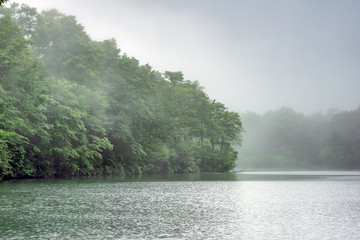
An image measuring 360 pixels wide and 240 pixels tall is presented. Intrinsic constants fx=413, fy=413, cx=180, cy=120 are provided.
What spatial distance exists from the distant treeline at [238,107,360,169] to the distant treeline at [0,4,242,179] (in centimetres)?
6341

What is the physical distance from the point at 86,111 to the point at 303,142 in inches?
4612

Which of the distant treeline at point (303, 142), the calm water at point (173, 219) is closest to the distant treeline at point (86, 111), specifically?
the calm water at point (173, 219)

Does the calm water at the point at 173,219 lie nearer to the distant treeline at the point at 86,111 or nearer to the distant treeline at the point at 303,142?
the distant treeline at the point at 86,111

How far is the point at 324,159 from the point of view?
445 ft

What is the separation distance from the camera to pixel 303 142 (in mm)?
146500

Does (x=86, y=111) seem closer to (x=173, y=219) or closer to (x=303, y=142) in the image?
(x=173, y=219)

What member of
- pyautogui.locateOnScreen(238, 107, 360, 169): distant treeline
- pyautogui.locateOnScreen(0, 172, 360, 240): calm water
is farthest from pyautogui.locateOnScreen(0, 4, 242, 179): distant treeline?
pyautogui.locateOnScreen(238, 107, 360, 169): distant treeline

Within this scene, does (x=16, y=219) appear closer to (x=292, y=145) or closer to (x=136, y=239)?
(x=136, y=239)

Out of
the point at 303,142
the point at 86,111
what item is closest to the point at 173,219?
the point at 86,111

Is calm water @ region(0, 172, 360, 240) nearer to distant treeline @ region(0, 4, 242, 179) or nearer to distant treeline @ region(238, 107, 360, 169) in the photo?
distant treeline @ region(0, 4, 242, 179)

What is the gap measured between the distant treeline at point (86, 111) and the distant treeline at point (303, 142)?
63409 millimetres

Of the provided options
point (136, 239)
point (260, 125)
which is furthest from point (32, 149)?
point (260, 125)

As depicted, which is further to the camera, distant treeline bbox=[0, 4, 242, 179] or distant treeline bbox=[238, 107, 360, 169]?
distant treeline bbox=[238, 107, 360, 169]

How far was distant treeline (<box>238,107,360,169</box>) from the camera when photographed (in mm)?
130625
